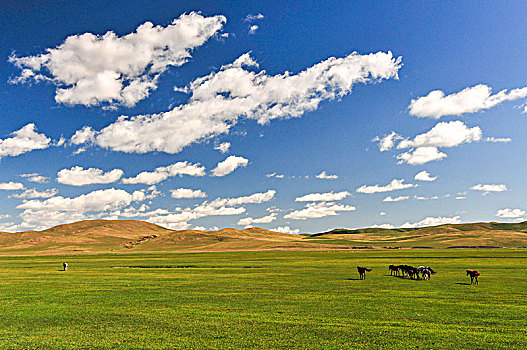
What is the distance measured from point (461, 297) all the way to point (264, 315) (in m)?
15.3

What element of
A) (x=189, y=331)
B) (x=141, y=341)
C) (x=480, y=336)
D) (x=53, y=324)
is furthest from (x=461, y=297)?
(x=53, y=324)

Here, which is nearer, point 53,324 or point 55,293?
point 53,324

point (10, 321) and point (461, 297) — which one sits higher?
point (10, 321)

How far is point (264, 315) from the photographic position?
19875mm

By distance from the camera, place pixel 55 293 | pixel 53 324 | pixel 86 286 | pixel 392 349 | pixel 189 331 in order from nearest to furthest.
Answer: pixel 392 349
pixel 189 331
pixel 53 324
pixel 55 293
pixel 86 286

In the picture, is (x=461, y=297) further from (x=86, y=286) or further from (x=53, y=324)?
(x=86, y=286)

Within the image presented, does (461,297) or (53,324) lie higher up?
(53,324)

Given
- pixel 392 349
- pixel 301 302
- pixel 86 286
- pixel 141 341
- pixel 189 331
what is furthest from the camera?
pixel 86 286

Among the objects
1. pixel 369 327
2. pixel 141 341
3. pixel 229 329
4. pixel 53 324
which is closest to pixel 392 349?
pixel 369 327

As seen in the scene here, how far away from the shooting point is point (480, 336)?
51.1 feet

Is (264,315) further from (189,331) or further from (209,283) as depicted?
(209,283)

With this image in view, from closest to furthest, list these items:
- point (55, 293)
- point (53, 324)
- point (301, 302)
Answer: point (53, 324) < point (301, 302) < point (55, 293)

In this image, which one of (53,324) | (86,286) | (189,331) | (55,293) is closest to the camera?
(189,331)

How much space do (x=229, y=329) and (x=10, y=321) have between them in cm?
1288
